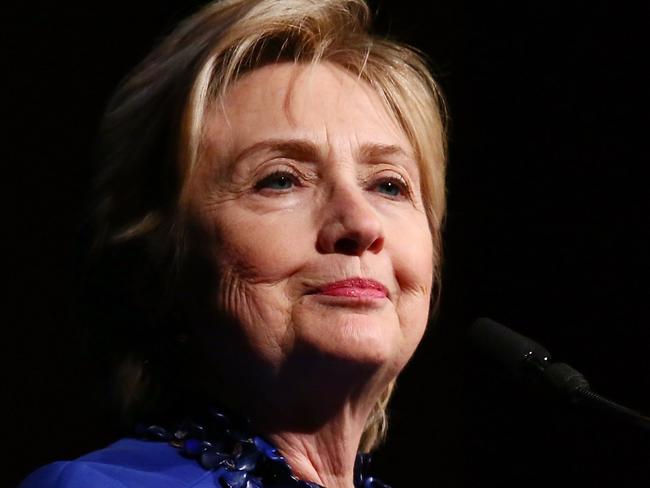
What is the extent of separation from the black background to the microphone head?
80 cm

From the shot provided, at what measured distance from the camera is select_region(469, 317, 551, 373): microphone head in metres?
1.79

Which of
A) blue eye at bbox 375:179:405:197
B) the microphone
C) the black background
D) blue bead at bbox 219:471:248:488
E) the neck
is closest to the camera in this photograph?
the microphone

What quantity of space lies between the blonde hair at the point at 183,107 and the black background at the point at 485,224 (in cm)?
52

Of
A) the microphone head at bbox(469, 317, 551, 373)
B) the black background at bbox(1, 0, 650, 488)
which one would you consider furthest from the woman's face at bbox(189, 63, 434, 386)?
the black background at bbox(1, 0, 650, 488)

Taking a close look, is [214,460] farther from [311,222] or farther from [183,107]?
[183,107]

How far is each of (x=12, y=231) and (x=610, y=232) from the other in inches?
55.1

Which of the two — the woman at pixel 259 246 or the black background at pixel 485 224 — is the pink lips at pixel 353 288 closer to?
the woman at pixel 259 246

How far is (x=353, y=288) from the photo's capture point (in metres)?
1.84

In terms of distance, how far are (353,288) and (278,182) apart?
0.22m

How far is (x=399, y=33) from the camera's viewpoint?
9.91ft

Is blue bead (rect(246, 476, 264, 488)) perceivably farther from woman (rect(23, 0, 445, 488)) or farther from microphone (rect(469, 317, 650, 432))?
microphone (rect(469, 317, 650, 432))

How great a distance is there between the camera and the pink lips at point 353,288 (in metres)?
1.82

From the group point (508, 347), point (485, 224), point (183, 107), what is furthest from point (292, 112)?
point (485, 224)

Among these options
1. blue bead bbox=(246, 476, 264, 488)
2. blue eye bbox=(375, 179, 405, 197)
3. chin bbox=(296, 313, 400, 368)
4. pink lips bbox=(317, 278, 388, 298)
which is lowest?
blue bead bbox=(246, 476, 264, 488)
